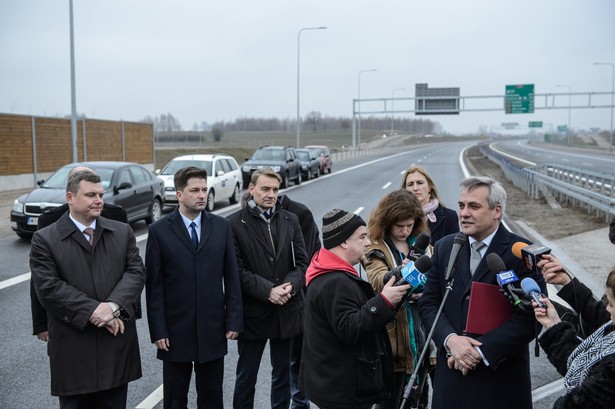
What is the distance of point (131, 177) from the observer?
14.8 m

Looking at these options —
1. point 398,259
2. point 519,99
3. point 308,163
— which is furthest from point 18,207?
point 519,99

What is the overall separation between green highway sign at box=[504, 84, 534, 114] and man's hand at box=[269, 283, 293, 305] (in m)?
64.3

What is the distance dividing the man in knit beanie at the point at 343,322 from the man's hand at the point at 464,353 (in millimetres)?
414

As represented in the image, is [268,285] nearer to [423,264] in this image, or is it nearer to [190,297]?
[190,297]

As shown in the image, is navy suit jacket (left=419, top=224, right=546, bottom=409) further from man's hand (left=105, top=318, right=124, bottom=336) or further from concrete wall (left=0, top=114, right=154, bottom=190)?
concrete wall (left=0, top=114, right=154, bottom=190)

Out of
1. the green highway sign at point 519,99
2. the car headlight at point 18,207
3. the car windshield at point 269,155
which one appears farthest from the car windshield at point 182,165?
Result: the green highway sign at point 519,99

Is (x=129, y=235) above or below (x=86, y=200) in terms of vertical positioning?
below

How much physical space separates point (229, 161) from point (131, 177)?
6971 mm

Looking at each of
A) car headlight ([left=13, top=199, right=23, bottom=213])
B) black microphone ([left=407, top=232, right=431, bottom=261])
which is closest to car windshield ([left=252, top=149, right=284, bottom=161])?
car headlight ([left=13, top=199, right=23, bottom=213])

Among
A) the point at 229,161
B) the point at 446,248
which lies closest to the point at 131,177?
the point at 229,161

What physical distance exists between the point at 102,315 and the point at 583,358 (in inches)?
109

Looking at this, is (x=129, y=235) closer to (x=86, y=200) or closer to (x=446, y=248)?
(x=86, y=200)

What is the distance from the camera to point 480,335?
3418mm

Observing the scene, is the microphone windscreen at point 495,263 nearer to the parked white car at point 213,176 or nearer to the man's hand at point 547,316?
the man's hand at point 547,316
